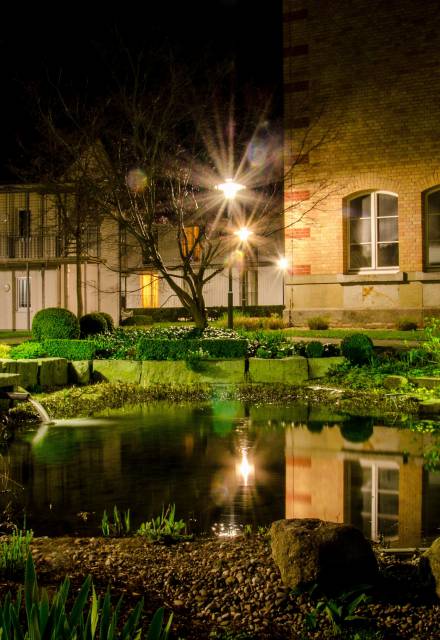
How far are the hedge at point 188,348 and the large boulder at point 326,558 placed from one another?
1010 cm

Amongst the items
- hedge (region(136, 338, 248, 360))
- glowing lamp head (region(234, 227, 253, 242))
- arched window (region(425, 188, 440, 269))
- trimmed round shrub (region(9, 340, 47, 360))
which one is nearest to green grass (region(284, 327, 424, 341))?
arched window (region(425, 188, 440, 269))

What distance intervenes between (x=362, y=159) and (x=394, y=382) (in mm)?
8748

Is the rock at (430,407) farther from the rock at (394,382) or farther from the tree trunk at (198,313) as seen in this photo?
the tree trunk at (198,313)

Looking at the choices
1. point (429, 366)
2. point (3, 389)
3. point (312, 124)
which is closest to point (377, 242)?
point (312, 124)

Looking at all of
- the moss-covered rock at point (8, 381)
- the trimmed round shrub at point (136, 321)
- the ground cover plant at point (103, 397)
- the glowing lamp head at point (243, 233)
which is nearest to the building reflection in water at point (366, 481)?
the ground cover plant at point (103, 397)

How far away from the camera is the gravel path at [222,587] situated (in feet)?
12.0

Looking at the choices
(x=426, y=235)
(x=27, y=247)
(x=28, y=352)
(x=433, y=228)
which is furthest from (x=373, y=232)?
(x=27, y=247)

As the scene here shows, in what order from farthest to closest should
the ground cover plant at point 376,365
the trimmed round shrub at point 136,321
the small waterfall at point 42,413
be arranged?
the trimmed round shrub at point 136,321
the ground cover plant at point 376,365
the small waterfall at point 42,413

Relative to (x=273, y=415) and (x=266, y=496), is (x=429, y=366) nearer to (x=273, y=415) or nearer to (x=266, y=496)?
(x=273, y=415)

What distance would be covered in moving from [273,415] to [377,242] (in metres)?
9.90

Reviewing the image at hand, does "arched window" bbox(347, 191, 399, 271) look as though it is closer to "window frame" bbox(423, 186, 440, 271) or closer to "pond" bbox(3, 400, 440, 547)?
"window frame" bbox(423, 186, 440, 271)

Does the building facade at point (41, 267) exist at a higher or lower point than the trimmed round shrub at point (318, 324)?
higher

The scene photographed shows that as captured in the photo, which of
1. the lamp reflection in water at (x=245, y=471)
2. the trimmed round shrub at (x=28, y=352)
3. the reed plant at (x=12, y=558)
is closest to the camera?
the reed plant at (x=12, y=558)

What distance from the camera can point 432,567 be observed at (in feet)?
13.3
